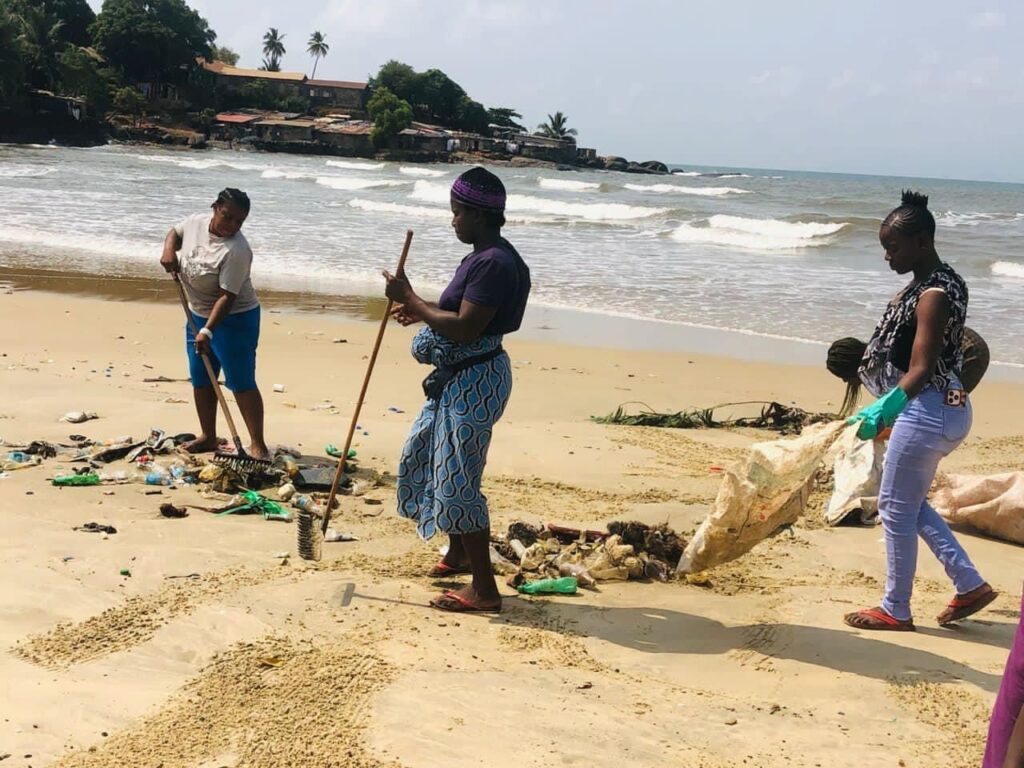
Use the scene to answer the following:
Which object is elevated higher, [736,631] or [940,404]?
[940,404]

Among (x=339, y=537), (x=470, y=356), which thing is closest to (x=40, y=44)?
(x=339, y=537)

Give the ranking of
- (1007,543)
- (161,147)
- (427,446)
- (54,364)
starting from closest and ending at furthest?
(427,446) → (1007,543) → (54,364) → (161,147)

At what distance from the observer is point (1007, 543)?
5605 millimetres

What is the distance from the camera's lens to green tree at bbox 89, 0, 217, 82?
83.9 meters

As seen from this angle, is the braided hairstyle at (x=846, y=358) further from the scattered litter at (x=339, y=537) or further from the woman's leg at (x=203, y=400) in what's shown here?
the woman's leg at (x=203, y=400)

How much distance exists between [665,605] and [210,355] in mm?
3356

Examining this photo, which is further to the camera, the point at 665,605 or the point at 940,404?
the point at 665,605

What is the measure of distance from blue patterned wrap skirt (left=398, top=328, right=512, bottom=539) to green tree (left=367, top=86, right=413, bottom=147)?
81.2 metres

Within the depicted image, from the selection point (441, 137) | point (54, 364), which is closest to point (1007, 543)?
point (54, 364)

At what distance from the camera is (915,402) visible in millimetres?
3961

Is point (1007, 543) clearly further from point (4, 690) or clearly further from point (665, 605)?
point (4, 690)

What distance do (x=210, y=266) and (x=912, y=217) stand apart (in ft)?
12.5

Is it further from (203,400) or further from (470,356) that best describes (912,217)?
(203,400)

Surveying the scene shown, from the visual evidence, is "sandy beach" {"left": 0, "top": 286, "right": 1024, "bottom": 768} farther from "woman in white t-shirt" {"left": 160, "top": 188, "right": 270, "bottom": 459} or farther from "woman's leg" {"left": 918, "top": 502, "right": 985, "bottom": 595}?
"woman in white t-shirt" {"left": 160, "top": 188, "right": 270, "bottom": 459}
